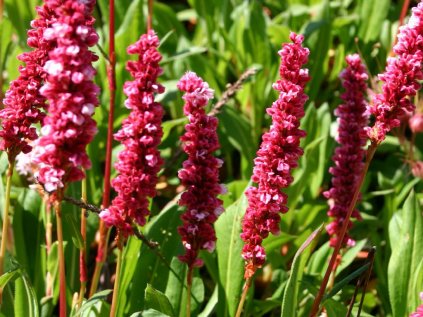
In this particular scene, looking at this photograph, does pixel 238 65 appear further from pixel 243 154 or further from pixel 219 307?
pixel 219 307

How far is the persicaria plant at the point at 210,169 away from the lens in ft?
6.51

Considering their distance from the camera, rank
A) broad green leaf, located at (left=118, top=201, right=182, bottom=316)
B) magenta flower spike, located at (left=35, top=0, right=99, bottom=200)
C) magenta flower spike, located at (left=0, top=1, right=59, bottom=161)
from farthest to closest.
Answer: broad green leaf, located at (left=118, top=201, right=182, bottom=316) → magenta flower spike, located at (left=0, top=1, right=59, bottom=161) → magenta flower spike, located at (left=35, top=0, right=99, bottom=200)

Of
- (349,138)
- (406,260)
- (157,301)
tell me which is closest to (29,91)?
(157,301)

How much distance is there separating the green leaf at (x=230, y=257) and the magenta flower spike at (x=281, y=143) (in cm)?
68

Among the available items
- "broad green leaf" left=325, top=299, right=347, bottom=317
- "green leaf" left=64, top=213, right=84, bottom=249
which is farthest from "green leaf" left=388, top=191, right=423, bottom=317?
"green leaf" left=64, top=213, right=84, bottom=249

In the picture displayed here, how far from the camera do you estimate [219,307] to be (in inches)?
119

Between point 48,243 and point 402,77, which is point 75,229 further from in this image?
point 402,77

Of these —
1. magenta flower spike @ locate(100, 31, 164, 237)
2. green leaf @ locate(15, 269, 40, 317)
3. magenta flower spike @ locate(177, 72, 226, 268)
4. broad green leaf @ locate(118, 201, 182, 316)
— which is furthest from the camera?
broad green leaf @ locate(118, 201, 182, 316)

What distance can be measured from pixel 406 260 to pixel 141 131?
153 centimetres

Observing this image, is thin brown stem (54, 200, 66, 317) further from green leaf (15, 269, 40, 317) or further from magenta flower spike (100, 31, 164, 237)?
green leaf (15, 269, 40, 317)

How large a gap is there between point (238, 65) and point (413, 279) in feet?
7.28

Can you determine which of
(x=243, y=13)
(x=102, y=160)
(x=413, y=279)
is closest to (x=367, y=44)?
(x=243, y=13)

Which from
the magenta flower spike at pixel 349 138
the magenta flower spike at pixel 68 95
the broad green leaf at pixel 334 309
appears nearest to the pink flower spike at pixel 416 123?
the magenta flower spike at pixel 349 138

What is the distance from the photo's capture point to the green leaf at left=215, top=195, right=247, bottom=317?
116 inches
